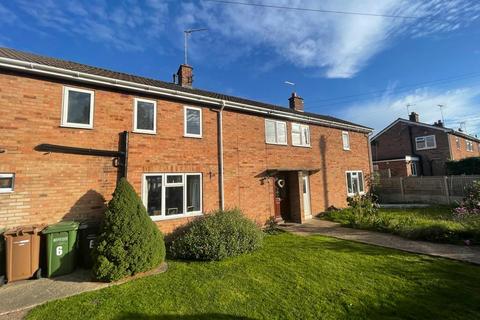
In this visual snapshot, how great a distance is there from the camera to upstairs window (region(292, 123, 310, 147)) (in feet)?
42.9

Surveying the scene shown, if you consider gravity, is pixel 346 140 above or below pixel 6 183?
above

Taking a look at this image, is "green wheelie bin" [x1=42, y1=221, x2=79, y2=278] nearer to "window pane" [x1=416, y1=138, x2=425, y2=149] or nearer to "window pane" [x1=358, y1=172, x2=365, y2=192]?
"window pane" [x1=358, y1=172, x2=365, y2=192]

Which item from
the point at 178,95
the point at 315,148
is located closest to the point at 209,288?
the point at 178,95

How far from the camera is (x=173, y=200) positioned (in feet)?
28.3

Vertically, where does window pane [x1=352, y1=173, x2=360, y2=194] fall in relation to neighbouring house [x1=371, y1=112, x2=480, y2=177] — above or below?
below

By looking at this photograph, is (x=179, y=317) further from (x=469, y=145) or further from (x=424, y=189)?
(x=469, y=145)

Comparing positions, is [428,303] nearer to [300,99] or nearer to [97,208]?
[97,208]

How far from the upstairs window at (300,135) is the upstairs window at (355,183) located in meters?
4.45

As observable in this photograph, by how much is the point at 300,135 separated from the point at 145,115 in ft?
27.1

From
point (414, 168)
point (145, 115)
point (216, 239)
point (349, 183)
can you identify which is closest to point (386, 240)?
point (216, 239)

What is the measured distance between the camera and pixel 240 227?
787cm

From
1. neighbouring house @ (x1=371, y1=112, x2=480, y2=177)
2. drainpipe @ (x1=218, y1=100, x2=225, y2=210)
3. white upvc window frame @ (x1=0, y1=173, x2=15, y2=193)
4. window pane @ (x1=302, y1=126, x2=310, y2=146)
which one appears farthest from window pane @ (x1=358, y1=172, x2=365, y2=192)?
white upvc window frame @ (x1=0, y1=173, x2=15, y2=193)

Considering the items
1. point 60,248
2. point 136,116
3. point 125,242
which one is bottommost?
point 60,248

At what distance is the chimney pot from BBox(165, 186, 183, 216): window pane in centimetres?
710
